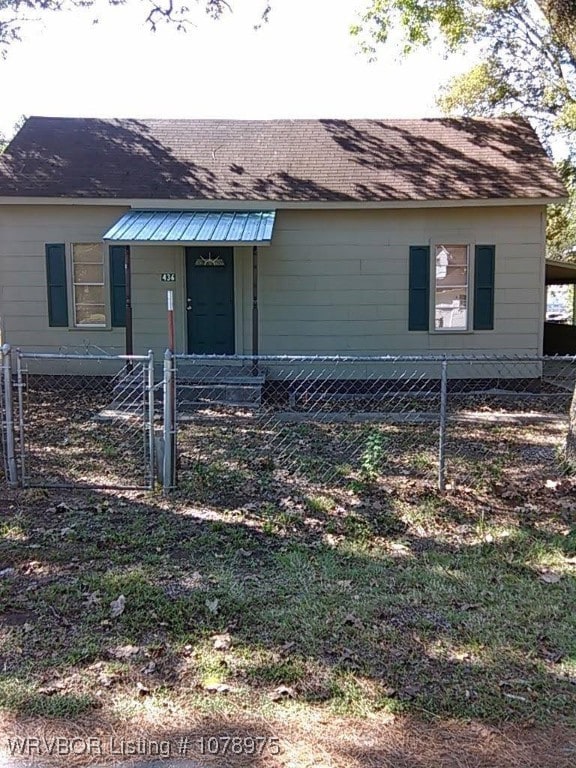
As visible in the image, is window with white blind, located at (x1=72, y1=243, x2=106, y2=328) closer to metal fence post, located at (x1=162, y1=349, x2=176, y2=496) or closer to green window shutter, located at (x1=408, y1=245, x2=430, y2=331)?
green window shutter, located at (x1=408, y1=245, x2=430, y2=331)

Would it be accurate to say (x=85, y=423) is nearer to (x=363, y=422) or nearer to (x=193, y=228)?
(x=363, y=422)

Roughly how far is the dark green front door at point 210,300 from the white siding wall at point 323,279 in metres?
0.16

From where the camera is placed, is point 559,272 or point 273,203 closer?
point 273,203

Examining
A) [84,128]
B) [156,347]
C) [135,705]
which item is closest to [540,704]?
[135,705]

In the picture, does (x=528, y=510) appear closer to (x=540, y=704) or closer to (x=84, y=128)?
(x=540, y=704)

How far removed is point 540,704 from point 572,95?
68.8 feet

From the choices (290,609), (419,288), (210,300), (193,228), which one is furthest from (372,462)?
(210,300)

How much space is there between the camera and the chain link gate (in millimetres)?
5500

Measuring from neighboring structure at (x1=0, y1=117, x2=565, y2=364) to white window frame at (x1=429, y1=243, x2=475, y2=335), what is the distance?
0.02m

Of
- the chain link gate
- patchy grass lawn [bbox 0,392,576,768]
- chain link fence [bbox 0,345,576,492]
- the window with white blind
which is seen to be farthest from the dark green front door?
patchy grass lawn [bbox 0,392,576,768]

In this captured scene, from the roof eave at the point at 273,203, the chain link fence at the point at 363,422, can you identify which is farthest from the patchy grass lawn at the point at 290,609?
the roof eave at the point at 273,203

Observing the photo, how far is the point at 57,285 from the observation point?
11.4 metres

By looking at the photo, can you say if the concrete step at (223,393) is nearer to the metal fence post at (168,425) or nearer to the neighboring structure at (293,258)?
the neighboring structure at (293,258)

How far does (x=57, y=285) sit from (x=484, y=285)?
771 centimetres
